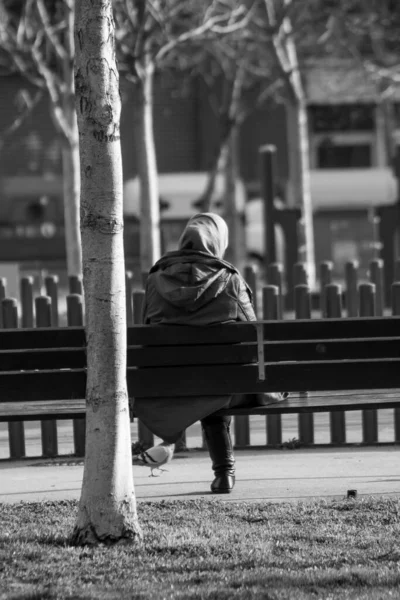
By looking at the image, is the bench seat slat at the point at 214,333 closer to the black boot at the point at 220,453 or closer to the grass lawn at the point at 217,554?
the black boot at the point at 220,453

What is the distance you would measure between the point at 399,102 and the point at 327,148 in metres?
3.06

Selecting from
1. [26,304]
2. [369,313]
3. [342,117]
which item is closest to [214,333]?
[369,313]

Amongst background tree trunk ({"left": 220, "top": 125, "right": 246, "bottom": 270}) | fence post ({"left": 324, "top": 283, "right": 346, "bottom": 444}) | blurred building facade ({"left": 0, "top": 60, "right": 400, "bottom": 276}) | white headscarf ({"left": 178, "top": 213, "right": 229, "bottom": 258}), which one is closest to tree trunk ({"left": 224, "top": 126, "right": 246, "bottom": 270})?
background tree trunk ({"left": 220, "top": 125, "right": 246, "bottom": 270})

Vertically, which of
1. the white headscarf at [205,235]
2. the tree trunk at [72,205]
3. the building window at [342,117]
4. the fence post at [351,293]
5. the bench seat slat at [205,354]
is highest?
the building window at [342,117]

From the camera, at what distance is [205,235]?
20.3 feet

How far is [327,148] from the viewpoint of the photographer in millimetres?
42344

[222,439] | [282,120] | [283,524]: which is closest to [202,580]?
[283,524]

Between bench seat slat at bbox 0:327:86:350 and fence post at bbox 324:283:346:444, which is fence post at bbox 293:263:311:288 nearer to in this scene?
fence post at bbox 324:283:346:444

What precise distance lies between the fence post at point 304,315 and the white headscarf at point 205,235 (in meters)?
1.20

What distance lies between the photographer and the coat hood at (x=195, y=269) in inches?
233

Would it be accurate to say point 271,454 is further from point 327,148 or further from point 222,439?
point 327,148

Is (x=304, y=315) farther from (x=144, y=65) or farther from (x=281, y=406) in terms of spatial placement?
(x=144, y=65)

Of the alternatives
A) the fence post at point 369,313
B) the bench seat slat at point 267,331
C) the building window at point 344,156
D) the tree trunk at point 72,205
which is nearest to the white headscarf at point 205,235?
the bench seat slat at point 267,331

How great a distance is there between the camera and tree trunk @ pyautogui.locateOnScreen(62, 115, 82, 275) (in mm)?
18478
